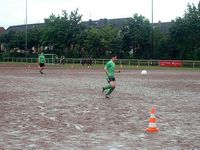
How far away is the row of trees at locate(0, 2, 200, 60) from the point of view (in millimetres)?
69562

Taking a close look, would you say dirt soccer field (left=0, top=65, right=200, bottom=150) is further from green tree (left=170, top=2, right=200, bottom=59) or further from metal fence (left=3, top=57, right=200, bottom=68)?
green tree (left=170, top=2, right=200, bottom=59)

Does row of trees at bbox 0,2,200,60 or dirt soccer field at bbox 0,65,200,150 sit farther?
row of trees at bbox 0,2,200,60

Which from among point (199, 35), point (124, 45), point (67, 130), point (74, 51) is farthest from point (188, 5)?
point (67, 130)

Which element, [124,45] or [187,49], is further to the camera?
[124,45]

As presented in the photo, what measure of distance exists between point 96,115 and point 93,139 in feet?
11.9

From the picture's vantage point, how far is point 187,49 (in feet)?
227

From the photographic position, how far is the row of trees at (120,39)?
6956 centimetres

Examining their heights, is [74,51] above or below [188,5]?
below

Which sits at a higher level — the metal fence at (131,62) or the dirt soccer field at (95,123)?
the metal fence at (131,62)

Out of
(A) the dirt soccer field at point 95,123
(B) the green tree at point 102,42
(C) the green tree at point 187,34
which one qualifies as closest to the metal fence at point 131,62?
(B) the green tree at point 102,42

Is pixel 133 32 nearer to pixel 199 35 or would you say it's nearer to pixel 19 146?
pixel 199 35

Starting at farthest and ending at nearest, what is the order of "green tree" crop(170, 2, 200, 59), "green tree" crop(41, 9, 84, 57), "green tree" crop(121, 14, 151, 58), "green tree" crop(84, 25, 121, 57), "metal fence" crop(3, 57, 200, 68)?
"green tree" crop(41, 9, 84, 57)
"green tree" crop(84, 25, 121, 57)
"green tree" crop(121, 14, 151, 58)
"green tree" crop(170, 2, 200, 59)
"metal fence" crop(3, 57, 200, 68)

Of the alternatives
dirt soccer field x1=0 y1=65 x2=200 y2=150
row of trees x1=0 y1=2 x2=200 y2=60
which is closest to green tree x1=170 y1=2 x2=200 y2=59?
row of trees x1=0 y1=2 x2=200 y2=60

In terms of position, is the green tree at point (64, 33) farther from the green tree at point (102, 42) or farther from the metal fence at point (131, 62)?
the metal fence at point (131, 62)
